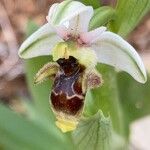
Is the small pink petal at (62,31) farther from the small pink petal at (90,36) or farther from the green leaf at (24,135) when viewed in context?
the green leaf at (24,135)

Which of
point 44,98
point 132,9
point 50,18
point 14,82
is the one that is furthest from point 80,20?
point 14,82

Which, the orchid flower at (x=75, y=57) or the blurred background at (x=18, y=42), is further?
the blurred background at (x=18, y=42)

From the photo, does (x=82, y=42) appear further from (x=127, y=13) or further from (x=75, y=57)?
(x=127, y=13)

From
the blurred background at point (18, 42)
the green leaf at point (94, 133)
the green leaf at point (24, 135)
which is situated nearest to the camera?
the green leaf at point (94, 133)

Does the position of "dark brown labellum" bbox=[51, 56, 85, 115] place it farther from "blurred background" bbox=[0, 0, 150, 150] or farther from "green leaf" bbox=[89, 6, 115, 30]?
"blurred background" bbox=[0, 0, 150, 150]

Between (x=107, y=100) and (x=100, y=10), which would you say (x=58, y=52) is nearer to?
(x=100, y=10)

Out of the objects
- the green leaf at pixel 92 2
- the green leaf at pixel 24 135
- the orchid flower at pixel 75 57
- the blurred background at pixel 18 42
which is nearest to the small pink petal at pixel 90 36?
the orchid flower at pixel 75 57
